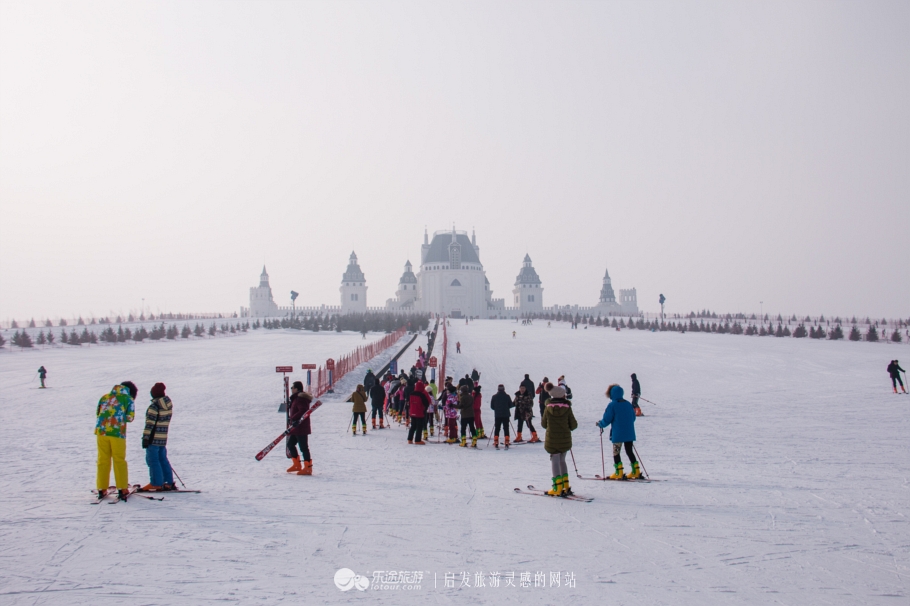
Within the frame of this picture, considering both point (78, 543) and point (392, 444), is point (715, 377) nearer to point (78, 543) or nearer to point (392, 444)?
point (392, 444)

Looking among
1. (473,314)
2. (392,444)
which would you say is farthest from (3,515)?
(473,314)

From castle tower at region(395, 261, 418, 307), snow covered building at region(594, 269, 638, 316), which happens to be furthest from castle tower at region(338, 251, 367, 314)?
snow covered building at region(594, 269, 638, 316)

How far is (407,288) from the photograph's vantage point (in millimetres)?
120812

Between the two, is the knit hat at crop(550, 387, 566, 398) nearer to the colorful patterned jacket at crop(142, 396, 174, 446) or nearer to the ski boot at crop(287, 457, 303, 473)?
the ski boot at crop(287, 457, 303, 473)

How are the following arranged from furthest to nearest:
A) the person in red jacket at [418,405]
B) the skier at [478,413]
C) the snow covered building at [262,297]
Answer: the snow covered building at [262,297] < the skier at [478,413] < the person in red jacket at [418,405]

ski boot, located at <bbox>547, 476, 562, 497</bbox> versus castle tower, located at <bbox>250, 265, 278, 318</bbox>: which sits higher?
castle tower, located at <bbox>250, 265, 278, 318</bbox>

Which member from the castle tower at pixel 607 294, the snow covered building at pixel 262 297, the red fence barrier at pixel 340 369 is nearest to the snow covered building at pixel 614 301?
the castle tower at pixel 607 294

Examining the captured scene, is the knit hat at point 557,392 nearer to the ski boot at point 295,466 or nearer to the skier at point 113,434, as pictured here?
the ski boot at point 295,466

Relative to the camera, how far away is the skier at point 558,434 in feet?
24.4

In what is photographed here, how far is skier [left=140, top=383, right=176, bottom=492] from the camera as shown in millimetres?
7469

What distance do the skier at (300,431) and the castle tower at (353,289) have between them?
359 feet

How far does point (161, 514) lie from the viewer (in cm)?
677

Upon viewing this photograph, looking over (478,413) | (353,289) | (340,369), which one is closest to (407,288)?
(353,289)

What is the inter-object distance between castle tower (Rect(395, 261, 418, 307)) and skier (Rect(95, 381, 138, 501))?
11071 cm
